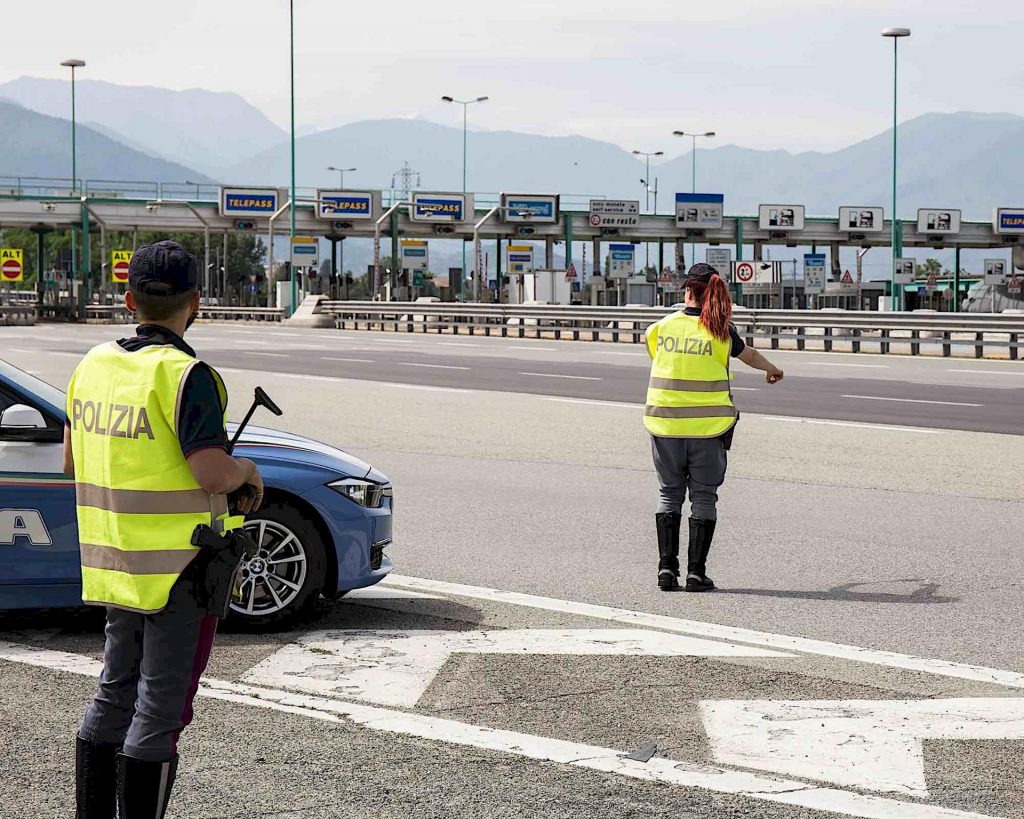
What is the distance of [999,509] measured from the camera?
1126cm

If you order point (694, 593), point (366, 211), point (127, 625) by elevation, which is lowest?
point (694, 593)

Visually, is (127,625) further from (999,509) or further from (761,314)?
(761,314)

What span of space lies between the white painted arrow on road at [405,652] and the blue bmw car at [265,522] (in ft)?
0.90

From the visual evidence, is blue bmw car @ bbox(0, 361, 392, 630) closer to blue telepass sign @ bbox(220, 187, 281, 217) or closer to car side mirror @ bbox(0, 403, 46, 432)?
car side mirror @ bbox(0, 403, 46, 432)

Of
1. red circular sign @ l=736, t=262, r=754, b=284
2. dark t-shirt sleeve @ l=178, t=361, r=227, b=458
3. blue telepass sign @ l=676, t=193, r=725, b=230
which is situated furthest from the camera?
blue telepass sign @ l=676, t=193, r=725, b=230

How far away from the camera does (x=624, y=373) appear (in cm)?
2702

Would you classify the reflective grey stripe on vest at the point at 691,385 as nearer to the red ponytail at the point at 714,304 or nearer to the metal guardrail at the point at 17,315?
the red ponytail at the point at 714,304

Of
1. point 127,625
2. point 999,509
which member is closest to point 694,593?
point 999,509

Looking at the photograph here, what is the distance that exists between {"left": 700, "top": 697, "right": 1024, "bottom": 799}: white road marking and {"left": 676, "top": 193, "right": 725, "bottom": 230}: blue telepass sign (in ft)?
266

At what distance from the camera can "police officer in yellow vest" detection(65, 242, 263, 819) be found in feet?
12.6

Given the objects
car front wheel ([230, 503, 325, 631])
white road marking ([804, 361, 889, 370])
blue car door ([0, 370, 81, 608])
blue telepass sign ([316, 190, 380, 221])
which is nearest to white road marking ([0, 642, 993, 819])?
blue car door ([0, 370, 81, 608])

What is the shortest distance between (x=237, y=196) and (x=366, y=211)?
20.4 ft

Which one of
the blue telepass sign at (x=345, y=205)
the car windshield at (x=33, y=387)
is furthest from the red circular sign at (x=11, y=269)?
the car windshield at (x=33, y=387)

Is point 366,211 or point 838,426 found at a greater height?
point 366,211
